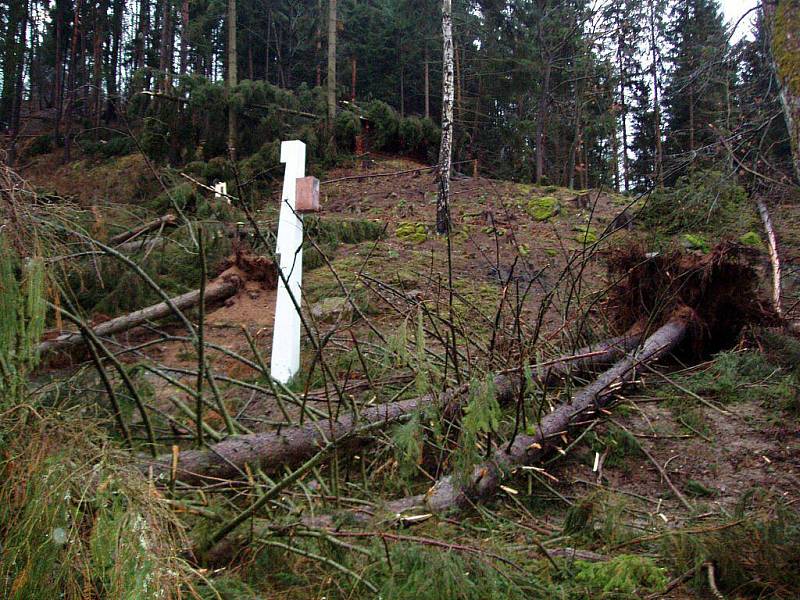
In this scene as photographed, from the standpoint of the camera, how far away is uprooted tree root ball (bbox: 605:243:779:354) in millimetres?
5730

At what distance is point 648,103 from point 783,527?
1996cm

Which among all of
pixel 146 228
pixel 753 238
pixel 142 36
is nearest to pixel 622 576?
pixel 146 228

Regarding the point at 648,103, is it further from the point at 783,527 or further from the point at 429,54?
the point at 783,527

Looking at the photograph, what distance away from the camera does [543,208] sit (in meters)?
13.6

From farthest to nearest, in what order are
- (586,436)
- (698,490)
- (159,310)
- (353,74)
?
(353,74) → (159,310) → (586,436) → (698,490)

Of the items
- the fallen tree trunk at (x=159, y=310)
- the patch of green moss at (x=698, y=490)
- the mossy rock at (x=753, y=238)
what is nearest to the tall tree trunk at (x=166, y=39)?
the fallen tree trunk at (x=159, y=310)

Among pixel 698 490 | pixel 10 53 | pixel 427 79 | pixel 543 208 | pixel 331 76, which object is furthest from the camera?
pixel 427 79

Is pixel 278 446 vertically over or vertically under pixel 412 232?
under

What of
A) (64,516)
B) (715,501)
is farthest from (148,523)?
(715,501)

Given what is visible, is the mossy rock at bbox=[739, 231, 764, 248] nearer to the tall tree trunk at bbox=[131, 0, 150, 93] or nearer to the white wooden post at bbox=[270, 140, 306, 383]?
the white wooden post at bbox=[270, 140, 306, 383]

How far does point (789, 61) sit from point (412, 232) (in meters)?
8.14

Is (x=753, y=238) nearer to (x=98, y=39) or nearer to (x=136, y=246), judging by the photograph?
(x=136, y=246)

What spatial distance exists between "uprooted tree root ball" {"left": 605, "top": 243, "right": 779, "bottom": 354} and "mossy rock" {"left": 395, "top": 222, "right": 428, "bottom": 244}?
17.7 ft

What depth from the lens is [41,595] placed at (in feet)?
5.25
